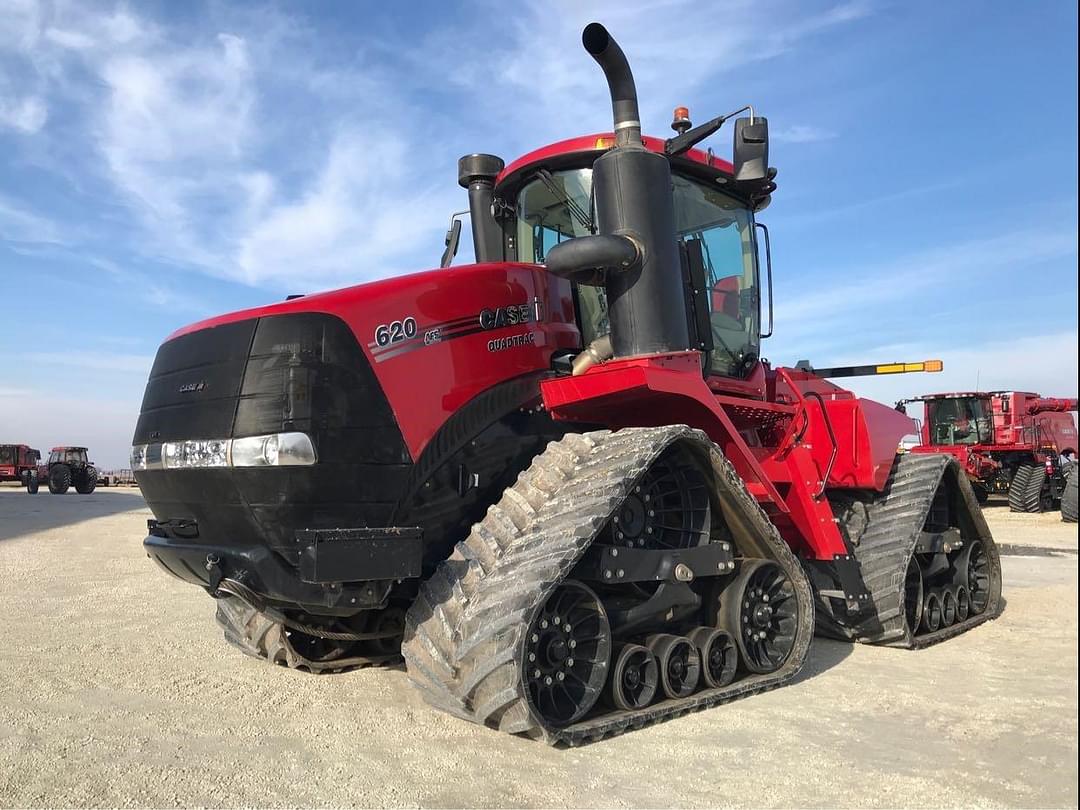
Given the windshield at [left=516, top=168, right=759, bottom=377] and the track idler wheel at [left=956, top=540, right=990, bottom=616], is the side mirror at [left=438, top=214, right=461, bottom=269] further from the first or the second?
the track idler wheel at [left=956, top=540, right=990, bottom=616]

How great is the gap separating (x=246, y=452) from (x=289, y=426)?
216 millimetres

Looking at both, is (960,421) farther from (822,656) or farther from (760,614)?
(760,614)

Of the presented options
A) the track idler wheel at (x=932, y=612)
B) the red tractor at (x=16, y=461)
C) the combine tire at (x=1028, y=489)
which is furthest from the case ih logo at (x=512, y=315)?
the red tractor at (x=16, y=461)

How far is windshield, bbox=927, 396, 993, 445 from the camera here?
2497cm

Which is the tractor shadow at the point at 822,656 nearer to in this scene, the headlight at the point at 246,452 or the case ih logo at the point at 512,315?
the case ih logo at the point at 512,315

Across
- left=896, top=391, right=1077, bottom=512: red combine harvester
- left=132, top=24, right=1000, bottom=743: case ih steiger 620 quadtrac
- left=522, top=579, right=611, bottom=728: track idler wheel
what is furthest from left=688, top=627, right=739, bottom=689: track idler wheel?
left=896, top=391, right=1077, bottom=512: red combine harvester

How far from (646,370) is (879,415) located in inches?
122

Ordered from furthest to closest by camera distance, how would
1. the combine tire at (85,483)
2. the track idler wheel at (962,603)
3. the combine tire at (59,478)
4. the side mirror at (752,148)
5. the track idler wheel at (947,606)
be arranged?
the combine tire at (85,483) < the combine tire at (59,478) < the track idler wheel at (962,603) < the track idler wheel at (947,606) < the side mirror at (752,148)

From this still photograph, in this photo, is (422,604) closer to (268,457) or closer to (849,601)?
(268,457)

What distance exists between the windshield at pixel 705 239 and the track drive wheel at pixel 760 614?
1.34m

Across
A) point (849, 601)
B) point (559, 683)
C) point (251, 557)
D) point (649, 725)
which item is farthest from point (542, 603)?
point (849, 601)

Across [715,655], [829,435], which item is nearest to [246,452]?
[715,655]

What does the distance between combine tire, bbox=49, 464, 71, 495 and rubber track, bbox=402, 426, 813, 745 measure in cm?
4084

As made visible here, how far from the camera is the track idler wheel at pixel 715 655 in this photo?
177 inches
